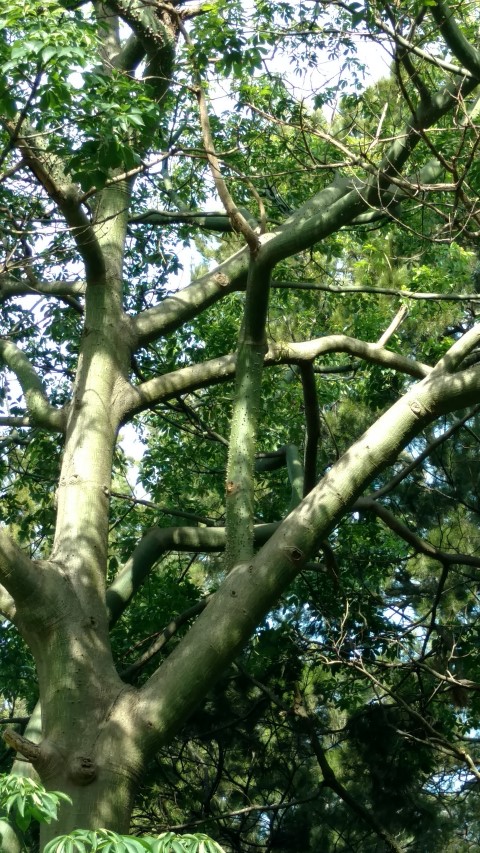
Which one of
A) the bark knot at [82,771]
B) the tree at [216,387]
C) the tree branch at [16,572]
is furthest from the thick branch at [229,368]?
the bark knot at [82,771]

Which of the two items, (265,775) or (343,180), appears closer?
(343,180)

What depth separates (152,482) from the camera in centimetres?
995

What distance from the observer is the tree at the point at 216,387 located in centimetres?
451

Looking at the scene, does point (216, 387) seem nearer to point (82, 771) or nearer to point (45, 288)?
point (45, 288)

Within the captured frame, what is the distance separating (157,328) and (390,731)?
4.37 m

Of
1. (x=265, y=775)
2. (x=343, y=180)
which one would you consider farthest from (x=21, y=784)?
(x=265, y=775)

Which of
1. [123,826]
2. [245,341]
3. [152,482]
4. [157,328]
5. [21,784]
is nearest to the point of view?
[21,784]

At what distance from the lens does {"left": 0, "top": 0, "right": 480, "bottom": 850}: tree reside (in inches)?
177

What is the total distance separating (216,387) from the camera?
9.52 meters

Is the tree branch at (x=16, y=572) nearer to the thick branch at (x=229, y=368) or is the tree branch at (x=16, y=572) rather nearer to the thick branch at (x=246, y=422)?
the thick branch at (x=246, y=422)

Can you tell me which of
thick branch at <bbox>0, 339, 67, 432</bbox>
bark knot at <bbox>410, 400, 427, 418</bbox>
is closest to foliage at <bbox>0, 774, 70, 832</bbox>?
bark knot at <bbox>410, 400, 427, 418</bbox>

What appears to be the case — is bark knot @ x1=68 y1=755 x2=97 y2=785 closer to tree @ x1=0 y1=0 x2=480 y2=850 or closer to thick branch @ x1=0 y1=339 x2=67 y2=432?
tree @ x1=0 y1=0 x2=480 y2=850

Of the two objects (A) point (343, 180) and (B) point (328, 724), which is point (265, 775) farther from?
(A) point (343, 180)

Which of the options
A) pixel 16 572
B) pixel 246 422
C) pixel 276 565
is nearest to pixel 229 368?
pixel 246 422
